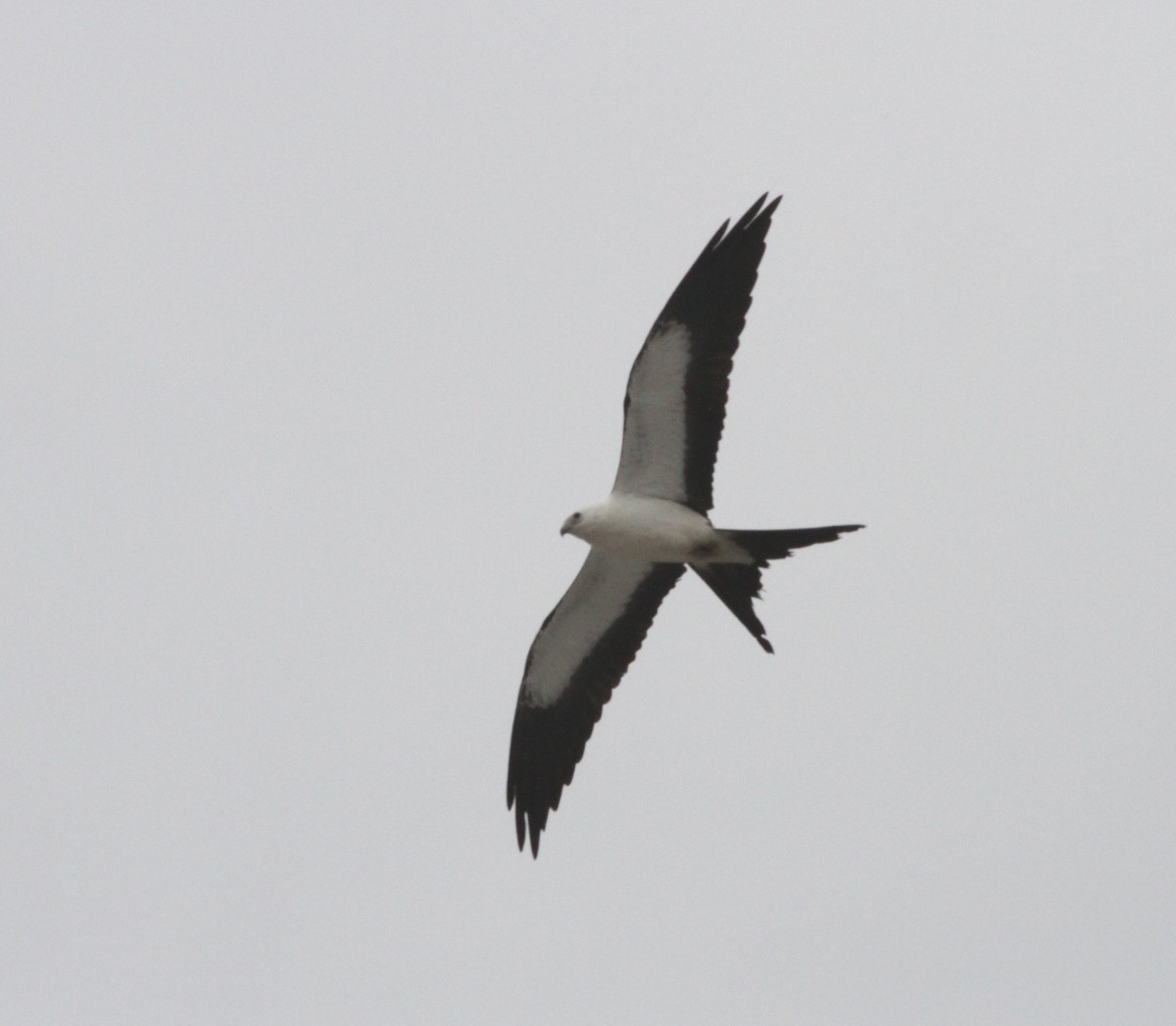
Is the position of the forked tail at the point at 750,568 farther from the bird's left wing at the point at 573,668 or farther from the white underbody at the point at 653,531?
the bird's left wing at the point at 573,668

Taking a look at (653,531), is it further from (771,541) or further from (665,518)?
(771,541)

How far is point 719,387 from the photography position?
1169 centimetres

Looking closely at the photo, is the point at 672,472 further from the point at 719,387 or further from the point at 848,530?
the point at 848,530

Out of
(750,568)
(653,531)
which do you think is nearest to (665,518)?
(653,531)

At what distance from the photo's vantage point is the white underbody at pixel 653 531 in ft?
38.8

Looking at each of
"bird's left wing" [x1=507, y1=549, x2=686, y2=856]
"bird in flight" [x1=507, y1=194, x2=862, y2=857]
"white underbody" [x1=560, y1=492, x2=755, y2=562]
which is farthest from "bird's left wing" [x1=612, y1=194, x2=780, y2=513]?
"bird's left wing" [x1=507, y1=549, x2=686, y2=856]

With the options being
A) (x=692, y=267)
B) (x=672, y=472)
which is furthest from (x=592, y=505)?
(x=692, y=267)

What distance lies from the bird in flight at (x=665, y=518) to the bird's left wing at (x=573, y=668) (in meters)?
0.01

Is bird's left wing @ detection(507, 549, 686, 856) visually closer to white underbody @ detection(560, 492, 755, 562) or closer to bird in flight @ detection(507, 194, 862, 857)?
bird in flight @ detection(507, 194, 862, 857)

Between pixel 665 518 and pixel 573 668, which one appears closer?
pixel 665 518

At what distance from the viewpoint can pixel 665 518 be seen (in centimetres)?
1191

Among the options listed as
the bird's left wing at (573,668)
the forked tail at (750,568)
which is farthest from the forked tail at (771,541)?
the bird's left wing at (573,668)

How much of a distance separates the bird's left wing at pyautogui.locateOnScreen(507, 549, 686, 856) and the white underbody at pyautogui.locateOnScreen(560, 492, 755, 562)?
2.13 ft

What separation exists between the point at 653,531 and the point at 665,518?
122mm
